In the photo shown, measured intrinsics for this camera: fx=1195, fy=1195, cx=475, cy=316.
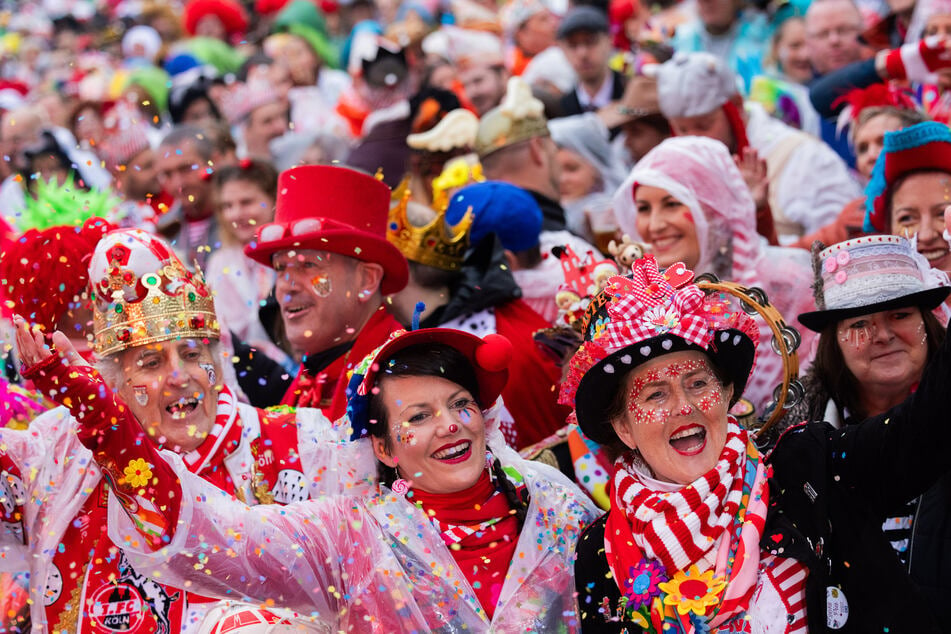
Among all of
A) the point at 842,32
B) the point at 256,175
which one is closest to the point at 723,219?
the point at 256,175

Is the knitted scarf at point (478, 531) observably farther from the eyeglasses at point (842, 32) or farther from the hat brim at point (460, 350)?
the eyeglasses at point (842, 32)

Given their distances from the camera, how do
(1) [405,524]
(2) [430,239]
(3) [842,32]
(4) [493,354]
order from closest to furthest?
(1) [405,524] → (4) [493,354] → (2) [430,239] → (3) [842,32]

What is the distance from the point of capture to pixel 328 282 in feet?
16.6

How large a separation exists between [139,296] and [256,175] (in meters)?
2.83

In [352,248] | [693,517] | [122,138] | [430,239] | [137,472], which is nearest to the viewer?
[137,472]

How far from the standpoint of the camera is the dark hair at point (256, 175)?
685 centimetres

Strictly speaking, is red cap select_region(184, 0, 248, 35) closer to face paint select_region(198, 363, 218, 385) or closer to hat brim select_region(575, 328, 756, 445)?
face paint select_region(198, 363, 218, 385)

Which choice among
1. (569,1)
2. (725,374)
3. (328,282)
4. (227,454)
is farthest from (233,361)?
(569,1)

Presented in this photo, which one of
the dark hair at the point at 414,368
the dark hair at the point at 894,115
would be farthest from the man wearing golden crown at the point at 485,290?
the dark hair at the point at 894,115

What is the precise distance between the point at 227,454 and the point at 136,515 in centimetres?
81

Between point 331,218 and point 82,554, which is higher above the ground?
point 331,218

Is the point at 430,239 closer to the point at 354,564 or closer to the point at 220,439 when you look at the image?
the point at 220,439

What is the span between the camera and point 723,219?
17.5ft

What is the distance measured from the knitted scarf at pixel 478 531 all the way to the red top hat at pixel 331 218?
145 centimetres
